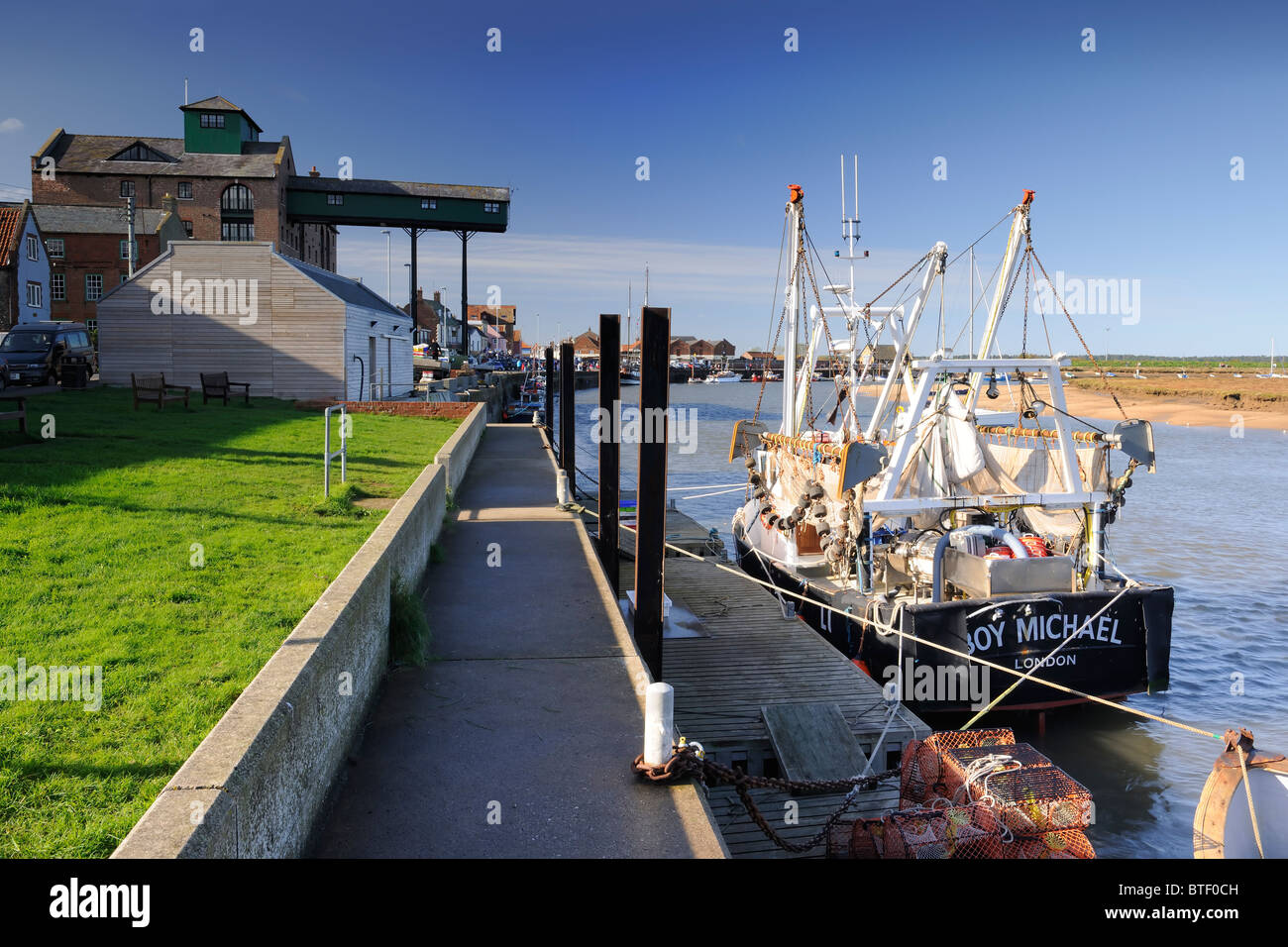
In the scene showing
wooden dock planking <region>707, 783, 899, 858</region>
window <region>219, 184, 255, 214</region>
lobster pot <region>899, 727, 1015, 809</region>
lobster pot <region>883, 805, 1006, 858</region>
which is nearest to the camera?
lobster pot <region>883, 805, 1006, 858</region>

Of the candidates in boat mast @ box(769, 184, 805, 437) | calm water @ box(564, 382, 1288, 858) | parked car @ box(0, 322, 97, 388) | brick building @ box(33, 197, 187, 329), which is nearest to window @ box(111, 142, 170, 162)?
brick building @ box(33, 197, 187, 329)

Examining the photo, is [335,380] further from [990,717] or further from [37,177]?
[37,177]

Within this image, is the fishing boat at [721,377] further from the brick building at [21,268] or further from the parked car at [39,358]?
the parked car at [39,358]

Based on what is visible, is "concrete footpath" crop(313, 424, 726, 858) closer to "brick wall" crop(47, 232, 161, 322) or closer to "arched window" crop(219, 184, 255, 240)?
"brick wall" crop(47, 232, 161, 322)

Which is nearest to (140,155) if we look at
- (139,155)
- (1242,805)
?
(139,155)

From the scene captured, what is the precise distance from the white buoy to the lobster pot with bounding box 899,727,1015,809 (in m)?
2.74

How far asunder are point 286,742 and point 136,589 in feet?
10.7

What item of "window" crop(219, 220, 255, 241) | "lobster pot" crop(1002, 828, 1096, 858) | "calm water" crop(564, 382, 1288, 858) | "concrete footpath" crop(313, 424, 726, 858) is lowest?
"calm water" crop(564, 382, 1288, 858)

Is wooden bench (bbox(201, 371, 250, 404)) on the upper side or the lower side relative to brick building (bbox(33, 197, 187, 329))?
lower

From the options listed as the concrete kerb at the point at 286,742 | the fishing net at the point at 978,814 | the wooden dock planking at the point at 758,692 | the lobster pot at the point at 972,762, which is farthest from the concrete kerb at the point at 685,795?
the concrete kerb at the point at 286,742

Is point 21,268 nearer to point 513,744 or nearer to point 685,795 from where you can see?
point 513,744

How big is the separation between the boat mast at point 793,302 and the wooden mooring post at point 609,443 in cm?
528

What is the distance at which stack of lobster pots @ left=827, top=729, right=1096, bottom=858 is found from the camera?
21.0 ft

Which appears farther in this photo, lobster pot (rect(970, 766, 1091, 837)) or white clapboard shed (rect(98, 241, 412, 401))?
white clapboard shed (rect(98, 241, 412, 401))
